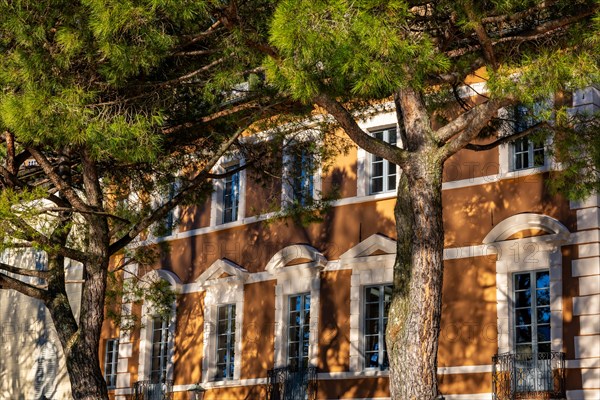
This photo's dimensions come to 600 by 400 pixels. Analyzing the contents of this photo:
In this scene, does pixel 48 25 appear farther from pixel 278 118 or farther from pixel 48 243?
pixel 278 118

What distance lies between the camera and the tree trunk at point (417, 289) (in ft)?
47.3

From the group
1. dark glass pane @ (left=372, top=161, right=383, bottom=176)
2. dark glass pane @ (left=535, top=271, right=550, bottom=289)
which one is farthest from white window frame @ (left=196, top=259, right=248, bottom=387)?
dark glass pane @ (left=535, top=271, right=550, bottom=289)

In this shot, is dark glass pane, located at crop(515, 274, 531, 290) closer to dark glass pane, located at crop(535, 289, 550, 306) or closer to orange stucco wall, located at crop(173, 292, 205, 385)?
dark glass pane, located at crop(535, 289, 550, 306)

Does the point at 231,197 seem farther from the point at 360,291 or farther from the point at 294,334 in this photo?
the point at 360,291

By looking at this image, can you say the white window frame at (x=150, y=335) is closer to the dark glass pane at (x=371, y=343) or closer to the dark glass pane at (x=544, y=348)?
the dark glass pane at (x=371, y=343)

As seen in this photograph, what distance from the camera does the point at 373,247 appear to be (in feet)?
74.7

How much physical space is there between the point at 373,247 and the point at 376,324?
1.56 metres

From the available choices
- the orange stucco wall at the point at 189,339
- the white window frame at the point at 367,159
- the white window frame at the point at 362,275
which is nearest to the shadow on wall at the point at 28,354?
the orange stucco wall at the point at 189,339

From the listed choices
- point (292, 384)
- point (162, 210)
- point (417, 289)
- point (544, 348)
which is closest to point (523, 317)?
point (544, 348)

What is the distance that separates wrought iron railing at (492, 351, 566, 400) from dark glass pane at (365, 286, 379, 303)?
341 cm

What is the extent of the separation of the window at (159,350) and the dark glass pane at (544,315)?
10.7 m

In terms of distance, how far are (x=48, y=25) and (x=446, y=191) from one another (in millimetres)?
9334

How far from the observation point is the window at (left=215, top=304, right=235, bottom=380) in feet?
84.8

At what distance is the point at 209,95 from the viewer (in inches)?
634
